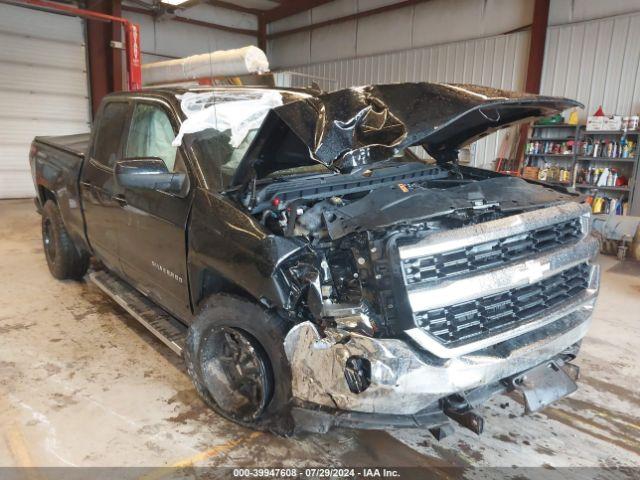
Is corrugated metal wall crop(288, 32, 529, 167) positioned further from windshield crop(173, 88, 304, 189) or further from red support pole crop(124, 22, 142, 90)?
windshield crop(173, 88, 304, 189)

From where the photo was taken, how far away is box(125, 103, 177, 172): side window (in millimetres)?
2691

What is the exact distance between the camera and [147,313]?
3162mm

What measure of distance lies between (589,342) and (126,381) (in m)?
3.37

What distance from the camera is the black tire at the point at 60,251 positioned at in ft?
13.9

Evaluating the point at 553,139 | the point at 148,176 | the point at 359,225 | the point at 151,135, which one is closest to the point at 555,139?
the point at 553,139

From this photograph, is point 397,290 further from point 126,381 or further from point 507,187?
point 126,381

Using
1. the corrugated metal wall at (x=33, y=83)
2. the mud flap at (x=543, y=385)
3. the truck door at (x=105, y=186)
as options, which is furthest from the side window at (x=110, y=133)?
the corrugated metal wall at (x=33, y=83)

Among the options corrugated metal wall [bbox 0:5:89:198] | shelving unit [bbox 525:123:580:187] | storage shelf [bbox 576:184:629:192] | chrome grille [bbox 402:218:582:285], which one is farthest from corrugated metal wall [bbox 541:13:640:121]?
corrugated metal wall [bbox 0:5:89:198]

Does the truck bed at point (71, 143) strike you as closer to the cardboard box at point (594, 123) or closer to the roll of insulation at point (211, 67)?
the roll of insulation at point (211, 67)

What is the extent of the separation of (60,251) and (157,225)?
2.26m

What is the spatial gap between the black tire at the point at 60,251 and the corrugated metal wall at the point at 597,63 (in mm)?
7884

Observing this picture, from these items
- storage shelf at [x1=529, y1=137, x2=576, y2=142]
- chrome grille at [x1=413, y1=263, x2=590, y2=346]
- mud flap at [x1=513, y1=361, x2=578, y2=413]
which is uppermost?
storage shelf at [x1=529, y1=137, x2=576, y2=142]

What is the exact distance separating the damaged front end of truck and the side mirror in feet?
1.28

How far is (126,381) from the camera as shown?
2.80 metres
